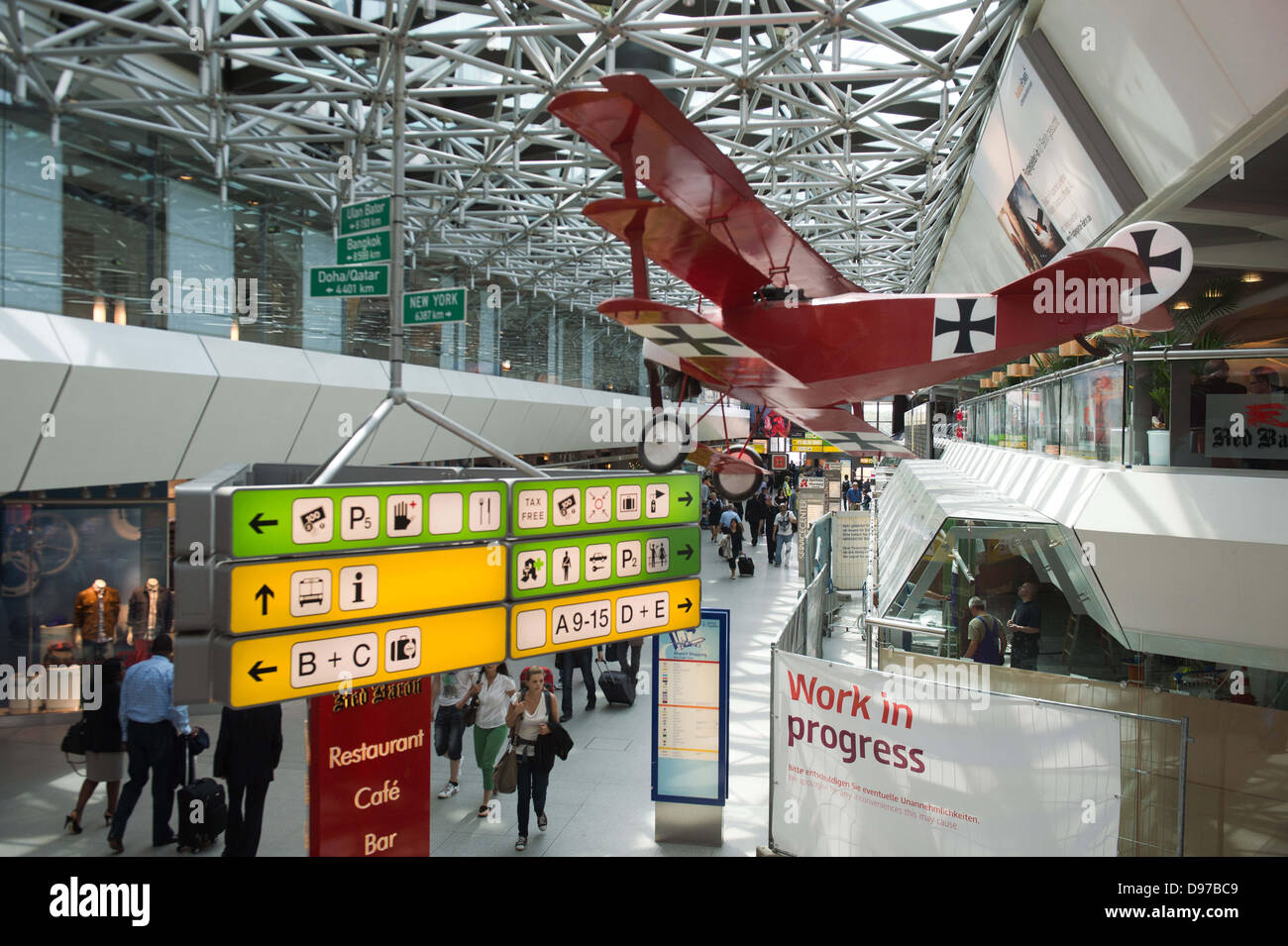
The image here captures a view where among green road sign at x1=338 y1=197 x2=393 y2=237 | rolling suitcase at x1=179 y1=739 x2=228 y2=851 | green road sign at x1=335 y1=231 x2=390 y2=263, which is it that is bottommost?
rolling suitcase at x1=179 y1=739 x2=228 y2=851

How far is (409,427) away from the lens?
52.7 ft

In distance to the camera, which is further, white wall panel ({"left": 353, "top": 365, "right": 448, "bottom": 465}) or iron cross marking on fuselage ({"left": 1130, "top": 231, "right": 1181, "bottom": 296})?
white wall panel ({"left": 353, "top": 365, "right": 448, "bottom": 465})

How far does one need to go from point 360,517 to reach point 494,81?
56.6ft

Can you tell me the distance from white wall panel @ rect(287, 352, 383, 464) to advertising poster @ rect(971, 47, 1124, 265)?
380 inches

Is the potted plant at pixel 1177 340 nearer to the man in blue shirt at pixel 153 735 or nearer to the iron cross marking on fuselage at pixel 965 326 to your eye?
the iron cross marking on fuselage at pixel 965 326

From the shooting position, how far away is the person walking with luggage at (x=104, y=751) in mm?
6738

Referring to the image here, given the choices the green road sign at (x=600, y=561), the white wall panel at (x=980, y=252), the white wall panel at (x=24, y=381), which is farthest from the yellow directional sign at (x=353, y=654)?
the white wall panel at (x=980, y=252)

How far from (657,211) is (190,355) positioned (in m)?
7.44

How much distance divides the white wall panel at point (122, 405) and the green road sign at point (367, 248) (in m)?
4.85

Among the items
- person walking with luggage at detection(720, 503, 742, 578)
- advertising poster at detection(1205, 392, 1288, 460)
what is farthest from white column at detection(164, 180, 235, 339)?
person walking with luggage at detection(720, 503, 742, 578)

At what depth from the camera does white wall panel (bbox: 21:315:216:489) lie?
8.33 m

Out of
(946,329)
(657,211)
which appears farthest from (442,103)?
(946,329)

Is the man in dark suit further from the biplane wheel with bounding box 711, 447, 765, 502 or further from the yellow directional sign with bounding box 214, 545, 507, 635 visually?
the biplane wheel with bounding box 711, 447, 765, 502

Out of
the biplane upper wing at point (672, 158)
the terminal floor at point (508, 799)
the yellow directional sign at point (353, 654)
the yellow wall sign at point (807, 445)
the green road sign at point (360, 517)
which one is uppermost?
the biplane upper wing at point (672, 158)
